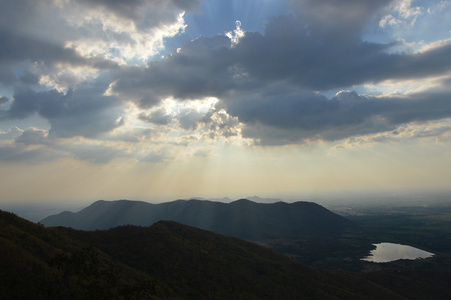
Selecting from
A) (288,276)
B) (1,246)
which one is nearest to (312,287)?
(288,276)

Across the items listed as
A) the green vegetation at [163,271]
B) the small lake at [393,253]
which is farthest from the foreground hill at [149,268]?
the small lake at [393,253]

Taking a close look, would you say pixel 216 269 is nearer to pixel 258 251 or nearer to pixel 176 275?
pixel 176 275

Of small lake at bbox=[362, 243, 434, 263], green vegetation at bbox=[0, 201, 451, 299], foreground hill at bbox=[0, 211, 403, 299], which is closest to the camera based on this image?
foreground hill at bbox=[0, 211, 403, 299]

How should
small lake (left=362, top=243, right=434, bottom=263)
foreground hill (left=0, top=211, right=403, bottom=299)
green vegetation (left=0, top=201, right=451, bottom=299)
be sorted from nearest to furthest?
1. foreground hill (left=0, top=211, right=403, bottom=299)
2. green vegetation (left=0, top=201, right=451, bottom=299)
3. small lake (left=362, top=243, right=434, bottom=263)

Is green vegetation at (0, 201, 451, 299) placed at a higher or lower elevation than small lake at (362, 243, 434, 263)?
higher

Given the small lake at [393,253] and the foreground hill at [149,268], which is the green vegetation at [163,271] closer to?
the foreground hill at [149,268]

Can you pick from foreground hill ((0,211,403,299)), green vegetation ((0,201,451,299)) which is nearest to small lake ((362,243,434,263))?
green vegetation ((0,201,451,299))

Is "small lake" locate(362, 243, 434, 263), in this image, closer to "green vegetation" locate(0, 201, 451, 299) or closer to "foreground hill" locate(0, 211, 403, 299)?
"green vegetation" locate(0, 201, 451, 299)
